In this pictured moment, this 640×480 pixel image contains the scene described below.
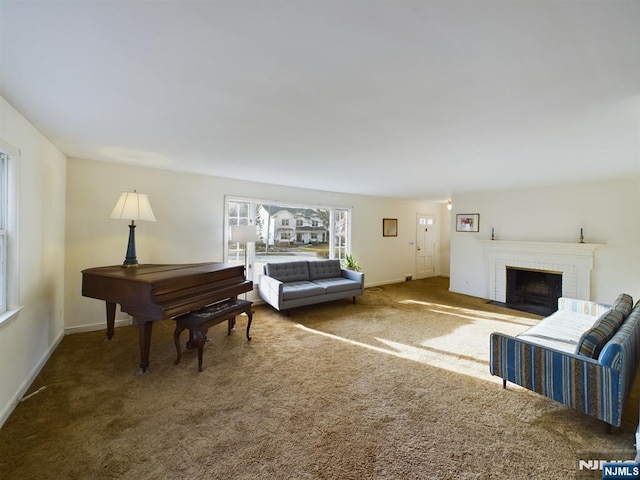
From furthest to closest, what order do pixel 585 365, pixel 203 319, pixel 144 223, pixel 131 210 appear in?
pixel 144 223, pixel 131 210, pixel 203 319, pixel 585 365

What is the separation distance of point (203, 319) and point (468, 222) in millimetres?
5828

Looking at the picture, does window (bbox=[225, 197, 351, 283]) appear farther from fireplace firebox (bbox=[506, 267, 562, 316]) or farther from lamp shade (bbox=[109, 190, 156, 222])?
fireplace firebox (bbox=[506, 267, 562, 316])

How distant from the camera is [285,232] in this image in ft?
18.7

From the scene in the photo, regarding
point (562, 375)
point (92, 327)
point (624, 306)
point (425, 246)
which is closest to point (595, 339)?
point (562, 375)

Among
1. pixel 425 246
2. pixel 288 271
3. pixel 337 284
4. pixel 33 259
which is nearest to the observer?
pixel 33 259

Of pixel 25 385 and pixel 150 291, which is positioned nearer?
pixel 25 385

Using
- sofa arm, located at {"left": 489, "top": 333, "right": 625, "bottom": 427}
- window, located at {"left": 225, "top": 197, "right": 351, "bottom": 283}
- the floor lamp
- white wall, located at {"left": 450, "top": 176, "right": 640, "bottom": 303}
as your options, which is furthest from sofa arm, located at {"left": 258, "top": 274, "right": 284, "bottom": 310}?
white wall, located at {"left": 450, "top": 176, "right": 640, "bottom": 303}

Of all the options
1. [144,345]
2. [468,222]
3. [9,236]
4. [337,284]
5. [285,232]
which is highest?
[468,222]

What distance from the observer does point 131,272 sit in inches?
120

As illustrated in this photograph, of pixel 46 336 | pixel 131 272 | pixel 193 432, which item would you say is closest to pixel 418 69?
pixel 193 432

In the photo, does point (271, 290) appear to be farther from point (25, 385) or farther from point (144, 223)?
point (25, 385)

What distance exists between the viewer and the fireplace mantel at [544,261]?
15.2ft

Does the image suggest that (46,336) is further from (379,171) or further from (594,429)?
(594,429)

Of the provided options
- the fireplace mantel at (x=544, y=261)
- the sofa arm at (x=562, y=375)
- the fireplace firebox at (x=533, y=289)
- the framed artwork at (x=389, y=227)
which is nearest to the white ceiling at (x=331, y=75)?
the sofa arm at (x=562, y=375)
